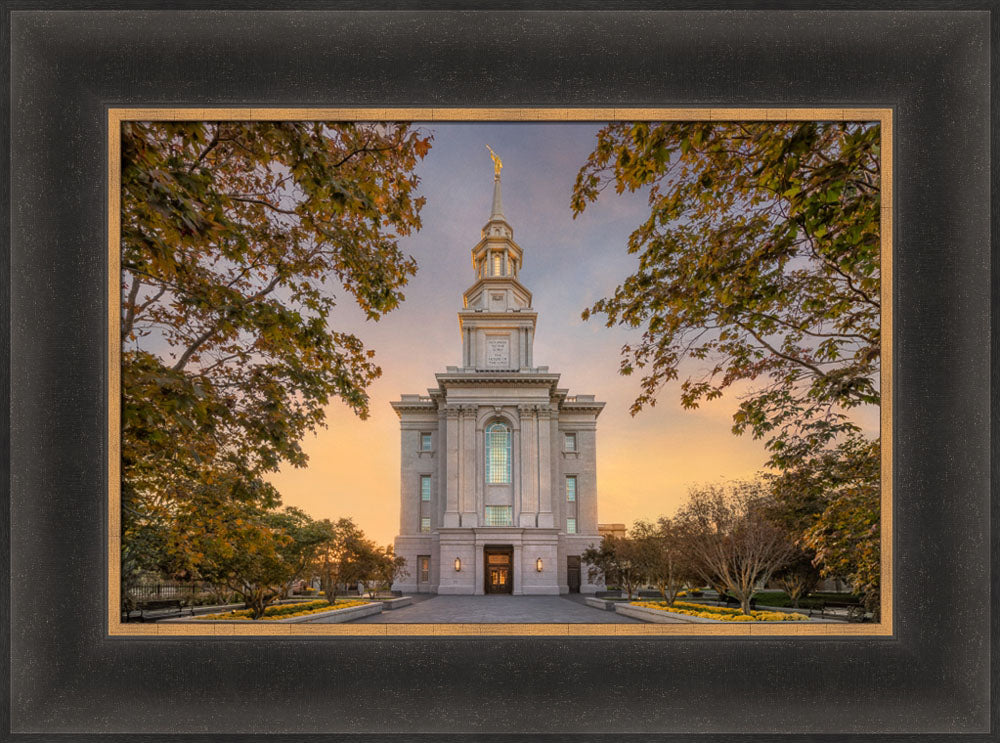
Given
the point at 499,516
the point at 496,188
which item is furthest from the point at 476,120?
the point at 499,516

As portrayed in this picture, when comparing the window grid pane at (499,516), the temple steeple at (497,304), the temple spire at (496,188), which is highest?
the temple spire at (496,188)

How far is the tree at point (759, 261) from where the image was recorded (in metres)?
3.70

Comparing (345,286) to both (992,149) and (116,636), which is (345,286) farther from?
(992,149)

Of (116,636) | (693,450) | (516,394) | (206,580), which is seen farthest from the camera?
(516,394)

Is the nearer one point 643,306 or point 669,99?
point 669,99

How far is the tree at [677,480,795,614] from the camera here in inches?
154

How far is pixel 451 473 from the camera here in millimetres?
4410

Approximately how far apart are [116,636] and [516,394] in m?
3.50

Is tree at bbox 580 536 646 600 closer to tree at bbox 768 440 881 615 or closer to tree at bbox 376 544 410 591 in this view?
tree at bbox 768 440 881 615

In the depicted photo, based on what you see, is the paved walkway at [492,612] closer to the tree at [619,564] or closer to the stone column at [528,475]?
the tree at [619,564]

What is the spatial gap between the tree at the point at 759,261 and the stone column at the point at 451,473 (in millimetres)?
1516

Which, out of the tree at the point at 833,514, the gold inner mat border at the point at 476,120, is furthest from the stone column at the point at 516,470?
the tree at the point at 833,514

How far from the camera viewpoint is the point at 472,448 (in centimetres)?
498

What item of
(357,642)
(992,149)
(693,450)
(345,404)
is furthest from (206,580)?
(992,149)
